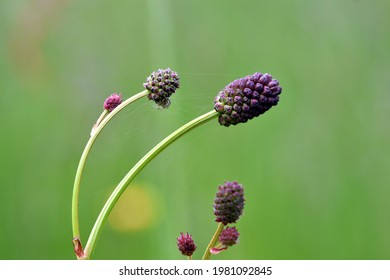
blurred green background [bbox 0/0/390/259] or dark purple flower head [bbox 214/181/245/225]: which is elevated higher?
blurred green background [bbox 0/0/390/259]

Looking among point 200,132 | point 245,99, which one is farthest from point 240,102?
point 200,132

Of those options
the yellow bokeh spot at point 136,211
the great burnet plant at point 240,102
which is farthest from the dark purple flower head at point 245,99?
the yellow bokeh spot at point 136,211

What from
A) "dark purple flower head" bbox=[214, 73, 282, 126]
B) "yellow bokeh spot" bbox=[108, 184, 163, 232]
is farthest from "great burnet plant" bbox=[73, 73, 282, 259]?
"yellow bokeh spot" bbox=[108, 184, 163, 232]

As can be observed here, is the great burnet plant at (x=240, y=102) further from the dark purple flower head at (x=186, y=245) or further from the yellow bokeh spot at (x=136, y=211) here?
the yellow bokeh spot at (x=136, y=211)

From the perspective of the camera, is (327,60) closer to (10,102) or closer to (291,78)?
(291,78)

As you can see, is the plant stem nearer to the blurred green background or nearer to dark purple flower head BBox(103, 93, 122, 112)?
dark purple flower head BBox(103, 93, 122, 112)
